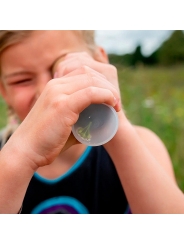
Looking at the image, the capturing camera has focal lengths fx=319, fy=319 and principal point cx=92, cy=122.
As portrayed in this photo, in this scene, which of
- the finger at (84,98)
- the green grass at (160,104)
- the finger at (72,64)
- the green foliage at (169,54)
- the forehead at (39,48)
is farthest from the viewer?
the green foliage at (169,54)

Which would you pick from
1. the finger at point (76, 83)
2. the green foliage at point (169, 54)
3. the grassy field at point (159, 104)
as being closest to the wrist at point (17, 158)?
the finger at point (76, 83)

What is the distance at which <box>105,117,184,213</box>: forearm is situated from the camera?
718 millimetres

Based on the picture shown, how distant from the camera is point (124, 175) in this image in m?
0.75

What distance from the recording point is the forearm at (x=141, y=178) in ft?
2.36

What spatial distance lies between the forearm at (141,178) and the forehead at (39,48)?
251 mm

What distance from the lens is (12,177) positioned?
588mm

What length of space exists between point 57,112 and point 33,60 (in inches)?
11.9

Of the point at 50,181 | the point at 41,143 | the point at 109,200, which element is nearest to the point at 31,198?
the point at 50,181

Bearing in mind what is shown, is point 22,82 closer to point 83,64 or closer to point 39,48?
point 39,48

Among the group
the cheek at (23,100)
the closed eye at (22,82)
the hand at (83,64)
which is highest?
the hand at (83,64)

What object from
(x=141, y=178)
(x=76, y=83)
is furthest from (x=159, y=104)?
(x=76, y=83)

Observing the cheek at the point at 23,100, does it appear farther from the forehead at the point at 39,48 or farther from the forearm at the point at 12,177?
the forearm at the point at 12,177

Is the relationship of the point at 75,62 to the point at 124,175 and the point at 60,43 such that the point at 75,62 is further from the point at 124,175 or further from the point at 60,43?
the point at 124,175

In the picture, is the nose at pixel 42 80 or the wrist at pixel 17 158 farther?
the nose at pixel 42 80
